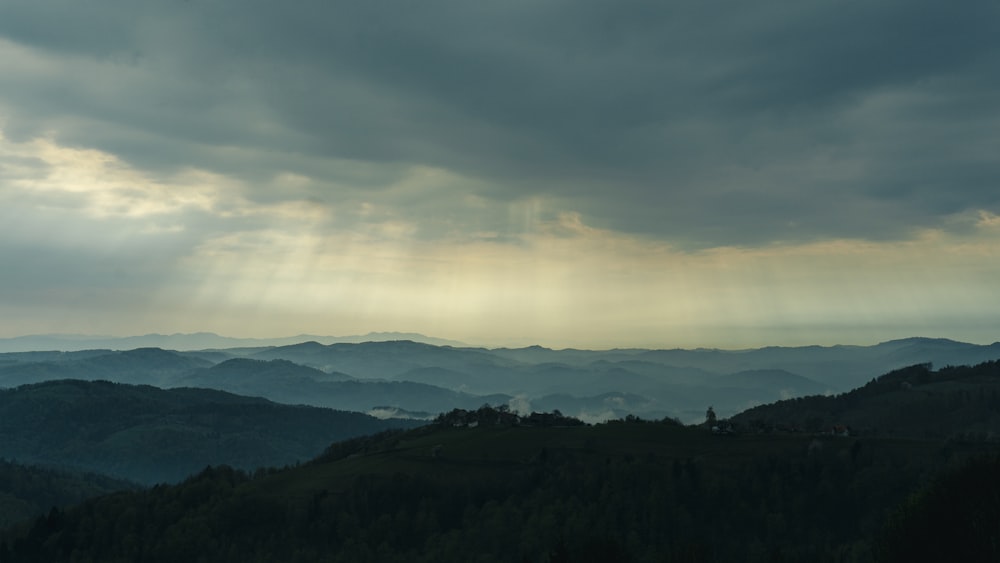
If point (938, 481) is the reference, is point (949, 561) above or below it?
below

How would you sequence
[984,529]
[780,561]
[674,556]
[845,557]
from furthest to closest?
[845,557]
[780,561]
[674,556]
[984,529]

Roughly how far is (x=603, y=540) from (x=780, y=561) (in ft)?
120

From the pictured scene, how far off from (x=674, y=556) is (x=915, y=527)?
96.1 ft

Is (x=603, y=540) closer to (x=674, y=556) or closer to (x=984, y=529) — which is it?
(x=674, y=556)

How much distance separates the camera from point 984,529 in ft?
294

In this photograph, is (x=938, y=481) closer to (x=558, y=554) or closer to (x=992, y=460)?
(x=992, y=460)

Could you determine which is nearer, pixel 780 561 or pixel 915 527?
pixel 915 527

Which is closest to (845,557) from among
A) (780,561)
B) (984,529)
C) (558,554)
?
(780,561)

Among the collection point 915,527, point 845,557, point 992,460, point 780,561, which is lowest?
point 845,557

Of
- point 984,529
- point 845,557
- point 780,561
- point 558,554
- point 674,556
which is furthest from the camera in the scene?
point 845,557

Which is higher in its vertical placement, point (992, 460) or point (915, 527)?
point (992, 460)

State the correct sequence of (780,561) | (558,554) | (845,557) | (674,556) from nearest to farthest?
(558,554), (674,556), (780,561), (845,557)

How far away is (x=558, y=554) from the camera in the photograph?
9788cm

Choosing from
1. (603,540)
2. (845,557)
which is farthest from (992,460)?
(845,557)
